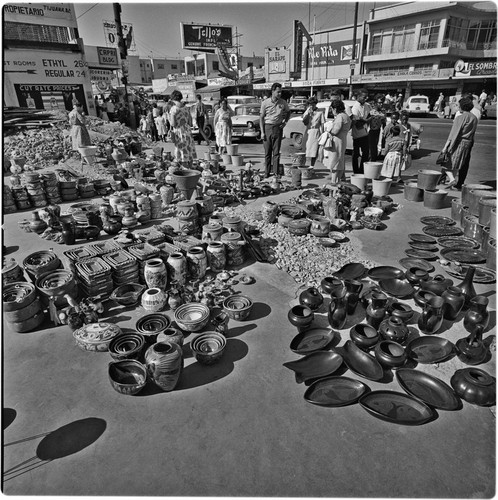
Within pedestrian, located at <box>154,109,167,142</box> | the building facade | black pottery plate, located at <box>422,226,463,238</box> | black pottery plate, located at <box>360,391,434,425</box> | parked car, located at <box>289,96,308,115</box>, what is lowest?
black pottery plate, located at <box>360,391,434,425</box>

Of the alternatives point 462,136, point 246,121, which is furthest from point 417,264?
point 246,121

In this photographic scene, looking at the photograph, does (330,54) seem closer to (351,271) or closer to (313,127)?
(313,127)

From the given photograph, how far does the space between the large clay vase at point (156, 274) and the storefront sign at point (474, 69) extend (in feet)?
115

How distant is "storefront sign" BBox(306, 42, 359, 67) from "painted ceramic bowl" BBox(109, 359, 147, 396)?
42109 millimetres

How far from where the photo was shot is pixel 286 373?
3178 millimetres

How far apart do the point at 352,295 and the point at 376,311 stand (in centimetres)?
34

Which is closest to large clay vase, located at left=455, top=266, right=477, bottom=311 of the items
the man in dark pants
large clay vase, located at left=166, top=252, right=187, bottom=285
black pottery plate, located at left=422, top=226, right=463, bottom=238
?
black pottery plate, located at left=422, top=226, right=463, bottom=238

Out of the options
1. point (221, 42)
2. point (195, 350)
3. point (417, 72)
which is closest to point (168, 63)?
point (221, 42)

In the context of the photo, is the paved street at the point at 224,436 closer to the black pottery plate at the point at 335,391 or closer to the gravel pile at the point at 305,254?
the black pottery plate at the point at 335,391

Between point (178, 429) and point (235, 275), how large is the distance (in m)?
2.45

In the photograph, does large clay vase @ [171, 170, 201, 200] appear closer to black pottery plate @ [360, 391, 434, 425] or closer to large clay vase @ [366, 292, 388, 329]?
large clay vase @ [366, 292, 388, 329]

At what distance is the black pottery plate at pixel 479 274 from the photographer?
4484mm

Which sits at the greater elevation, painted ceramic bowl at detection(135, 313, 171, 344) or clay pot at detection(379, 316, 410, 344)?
clay pot at detection(379, 316, 410, 344)

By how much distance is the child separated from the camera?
795cm
